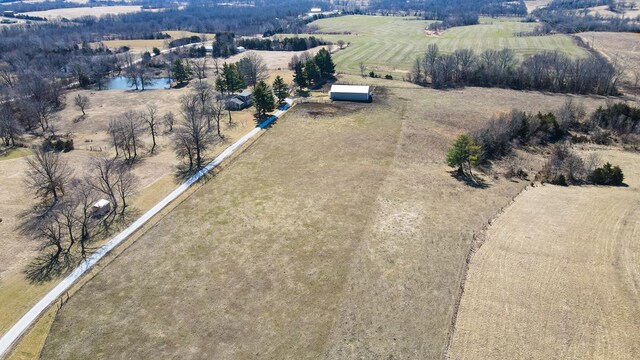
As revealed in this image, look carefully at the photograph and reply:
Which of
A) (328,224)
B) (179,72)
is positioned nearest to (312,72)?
(179,72)

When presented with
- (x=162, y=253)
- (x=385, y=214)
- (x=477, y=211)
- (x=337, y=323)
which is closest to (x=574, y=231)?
(x=477, y=211)

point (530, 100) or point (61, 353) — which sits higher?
point (530, 100)

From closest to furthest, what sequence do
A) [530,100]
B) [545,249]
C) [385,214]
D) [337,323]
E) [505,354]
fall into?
[505,354], [337,323], [545,249], [385,214], [530,100]

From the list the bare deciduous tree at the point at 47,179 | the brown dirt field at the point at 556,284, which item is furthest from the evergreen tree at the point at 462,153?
the bare deciduous tree at the point at 47,179

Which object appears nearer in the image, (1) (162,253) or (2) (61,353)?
(2) (61,353)

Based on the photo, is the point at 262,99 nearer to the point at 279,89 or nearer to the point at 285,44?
the point at 279,89

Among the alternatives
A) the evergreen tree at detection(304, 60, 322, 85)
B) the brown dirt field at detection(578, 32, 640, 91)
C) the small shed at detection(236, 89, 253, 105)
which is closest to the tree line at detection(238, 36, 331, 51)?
the evergreen tree at detection(304, 60, 322, 85)

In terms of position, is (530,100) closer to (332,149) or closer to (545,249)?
(332,149)

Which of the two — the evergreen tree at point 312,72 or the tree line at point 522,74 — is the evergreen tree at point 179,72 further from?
the tree line at point 522,74
